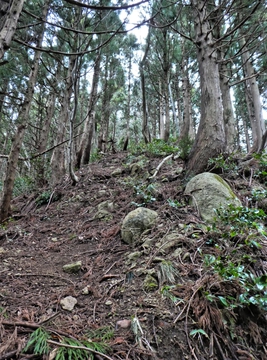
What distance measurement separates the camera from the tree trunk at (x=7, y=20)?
1889 millimetres

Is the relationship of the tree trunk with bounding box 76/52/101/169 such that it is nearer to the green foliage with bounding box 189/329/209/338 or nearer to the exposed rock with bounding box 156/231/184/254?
the exposed rock with bounding box 156/231/184/254

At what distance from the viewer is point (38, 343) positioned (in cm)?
137

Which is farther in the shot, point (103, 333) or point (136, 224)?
point (136, 224)

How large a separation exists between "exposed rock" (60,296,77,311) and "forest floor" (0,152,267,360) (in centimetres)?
4

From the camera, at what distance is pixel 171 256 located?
7.45ft

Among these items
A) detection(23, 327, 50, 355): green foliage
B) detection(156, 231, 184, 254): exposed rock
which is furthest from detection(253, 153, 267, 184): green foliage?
detection(23, 327, 50, 355): green foliage

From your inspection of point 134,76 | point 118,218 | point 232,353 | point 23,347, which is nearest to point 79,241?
point 118,218

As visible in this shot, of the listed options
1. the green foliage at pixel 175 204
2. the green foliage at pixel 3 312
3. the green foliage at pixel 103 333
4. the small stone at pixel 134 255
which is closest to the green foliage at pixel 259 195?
the green foliage at pixel 175 204

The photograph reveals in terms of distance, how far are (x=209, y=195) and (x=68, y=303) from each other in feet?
7.13

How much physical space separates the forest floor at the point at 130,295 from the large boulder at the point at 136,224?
0.12 metres

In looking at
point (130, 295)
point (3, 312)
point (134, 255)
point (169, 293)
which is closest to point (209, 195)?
point (134, 255)

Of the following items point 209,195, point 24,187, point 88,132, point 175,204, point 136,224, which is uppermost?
point 88,132

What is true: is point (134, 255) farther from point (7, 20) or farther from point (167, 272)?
point (7, 20)

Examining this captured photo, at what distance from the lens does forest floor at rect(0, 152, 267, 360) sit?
4.73 feet
